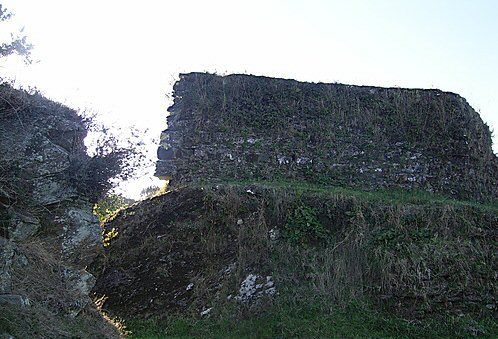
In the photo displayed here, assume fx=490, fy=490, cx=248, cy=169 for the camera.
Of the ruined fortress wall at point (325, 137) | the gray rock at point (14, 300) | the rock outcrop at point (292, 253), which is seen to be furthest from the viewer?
the ruined fortress wall at point (325, 137)

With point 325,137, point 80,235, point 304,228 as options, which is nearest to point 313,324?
point 304,228

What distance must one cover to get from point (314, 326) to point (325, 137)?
5.73 m

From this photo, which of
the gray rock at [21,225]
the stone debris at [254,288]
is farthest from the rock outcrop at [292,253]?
the gray rock at [21,225]

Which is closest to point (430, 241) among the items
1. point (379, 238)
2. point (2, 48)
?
point (379, 238)

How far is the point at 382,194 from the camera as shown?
10.9 meters

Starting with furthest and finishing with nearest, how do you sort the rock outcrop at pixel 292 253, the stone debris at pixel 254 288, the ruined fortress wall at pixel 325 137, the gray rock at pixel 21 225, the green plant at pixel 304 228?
the ruined fortress wall at pixel 325 137 → the green plant at pixel 304 228 → the stone debris at pixel 254 288 → the rock outcrop at pixel 292 253 → the gray rock at pixel 21 225

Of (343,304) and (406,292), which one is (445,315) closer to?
(406,292)

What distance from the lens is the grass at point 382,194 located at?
32.7ft

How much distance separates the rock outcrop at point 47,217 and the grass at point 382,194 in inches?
148

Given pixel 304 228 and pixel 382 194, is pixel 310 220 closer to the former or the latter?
pixel 304 228

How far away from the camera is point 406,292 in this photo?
7.67m

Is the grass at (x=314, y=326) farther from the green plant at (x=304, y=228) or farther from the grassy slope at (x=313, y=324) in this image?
the green plant at (x=304, y=228)

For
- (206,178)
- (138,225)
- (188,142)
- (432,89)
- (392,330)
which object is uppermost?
(432,89)

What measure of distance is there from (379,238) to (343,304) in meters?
1.61
